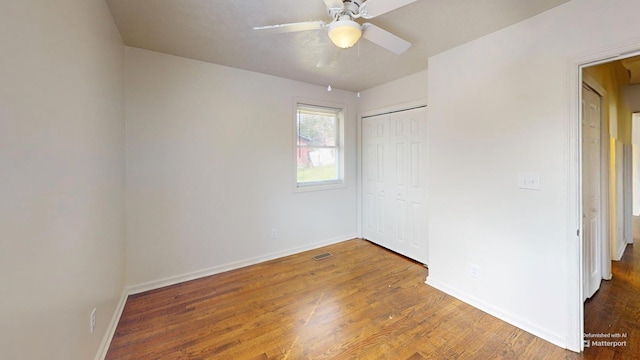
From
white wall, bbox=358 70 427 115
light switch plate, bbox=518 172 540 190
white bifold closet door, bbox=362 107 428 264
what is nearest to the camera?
light switch plate, bbox=518 172 540 190

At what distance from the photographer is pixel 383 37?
1.75 metres

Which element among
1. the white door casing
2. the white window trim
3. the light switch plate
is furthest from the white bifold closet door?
the white door casing

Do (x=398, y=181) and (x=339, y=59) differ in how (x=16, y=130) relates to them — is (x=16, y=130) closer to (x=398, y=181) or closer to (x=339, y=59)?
(x=339, y=59)

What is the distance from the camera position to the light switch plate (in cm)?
194

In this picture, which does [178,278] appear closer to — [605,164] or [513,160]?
[513,160]

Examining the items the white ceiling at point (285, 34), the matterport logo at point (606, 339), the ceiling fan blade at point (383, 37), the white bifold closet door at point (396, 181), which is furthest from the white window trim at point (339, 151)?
the matterport logo at point (606, 339)

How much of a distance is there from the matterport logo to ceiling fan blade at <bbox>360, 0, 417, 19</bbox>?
2.70 metres

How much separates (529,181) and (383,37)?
1635 millimetres

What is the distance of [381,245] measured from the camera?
3.90m

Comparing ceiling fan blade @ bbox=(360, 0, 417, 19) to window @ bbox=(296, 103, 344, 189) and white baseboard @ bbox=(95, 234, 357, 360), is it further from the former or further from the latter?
white baseboard @ bbox=(95, 234, 357, 360)

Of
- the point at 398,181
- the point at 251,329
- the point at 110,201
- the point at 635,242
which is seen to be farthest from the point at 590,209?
the point at 110,201

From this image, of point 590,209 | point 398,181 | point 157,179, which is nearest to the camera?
point 590,209

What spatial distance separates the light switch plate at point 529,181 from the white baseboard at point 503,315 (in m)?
1.11

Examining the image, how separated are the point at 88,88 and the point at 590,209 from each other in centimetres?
419
